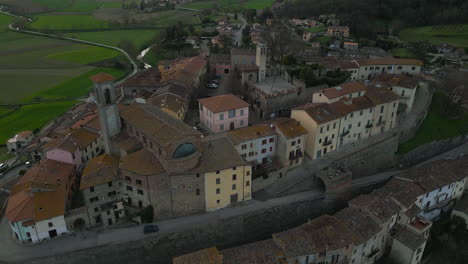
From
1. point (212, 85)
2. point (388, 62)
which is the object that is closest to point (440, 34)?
point (388, 62)

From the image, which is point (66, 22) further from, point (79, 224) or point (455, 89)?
point (455, 89)

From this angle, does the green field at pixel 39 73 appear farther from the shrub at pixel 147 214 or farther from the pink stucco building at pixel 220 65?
the shrub at pixel 147 214

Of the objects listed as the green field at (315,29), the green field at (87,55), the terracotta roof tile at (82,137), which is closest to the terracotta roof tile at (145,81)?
the terracotta roof tile at (82,137)

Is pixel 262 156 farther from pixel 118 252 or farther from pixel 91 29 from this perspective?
pixel 91 29

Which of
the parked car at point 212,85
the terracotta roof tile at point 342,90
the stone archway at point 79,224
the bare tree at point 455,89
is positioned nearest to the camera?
the stone archway at point 79,224

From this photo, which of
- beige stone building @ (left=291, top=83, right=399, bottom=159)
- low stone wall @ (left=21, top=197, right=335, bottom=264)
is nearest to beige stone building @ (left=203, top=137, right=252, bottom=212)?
low stone wall @ (left=21, top=197, right=335, bottom=264)

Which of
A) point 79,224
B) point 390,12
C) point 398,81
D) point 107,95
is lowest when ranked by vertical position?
point 79,224

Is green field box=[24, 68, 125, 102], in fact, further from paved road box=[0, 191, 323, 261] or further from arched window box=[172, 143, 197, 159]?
arched window box=[172, 143, 197, 159]
